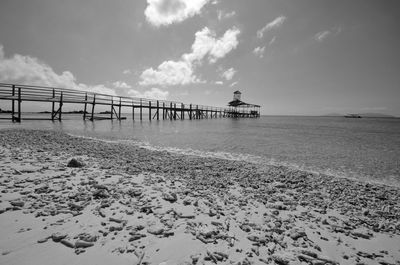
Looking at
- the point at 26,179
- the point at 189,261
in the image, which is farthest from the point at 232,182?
the point at 26,179

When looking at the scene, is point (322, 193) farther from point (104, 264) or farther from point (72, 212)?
point (72, 212)

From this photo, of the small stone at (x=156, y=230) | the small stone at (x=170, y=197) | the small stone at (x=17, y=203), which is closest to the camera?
the small stone at (x=156, y=230)

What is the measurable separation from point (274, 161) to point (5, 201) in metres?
8.43

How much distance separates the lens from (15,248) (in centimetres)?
200

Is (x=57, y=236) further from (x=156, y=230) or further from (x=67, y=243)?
(x=156, y=230)

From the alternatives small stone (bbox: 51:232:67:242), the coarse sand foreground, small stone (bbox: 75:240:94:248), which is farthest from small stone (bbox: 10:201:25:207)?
small stone (bbox: 75:240:94:248)

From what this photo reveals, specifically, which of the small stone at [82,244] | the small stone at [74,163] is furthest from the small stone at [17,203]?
the small stone at [74,163]

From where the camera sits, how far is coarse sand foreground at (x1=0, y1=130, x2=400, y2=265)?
210 centimetres

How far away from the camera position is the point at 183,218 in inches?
115

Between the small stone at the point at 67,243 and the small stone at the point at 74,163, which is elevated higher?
the small stone at the point at 74,163

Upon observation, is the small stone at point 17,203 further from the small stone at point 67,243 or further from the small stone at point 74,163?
the small stone at point 74,163

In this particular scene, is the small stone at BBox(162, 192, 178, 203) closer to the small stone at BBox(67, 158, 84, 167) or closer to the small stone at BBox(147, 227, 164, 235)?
the small stone at BBox(147, 227, 164, 235)

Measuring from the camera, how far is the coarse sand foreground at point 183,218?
2.10m

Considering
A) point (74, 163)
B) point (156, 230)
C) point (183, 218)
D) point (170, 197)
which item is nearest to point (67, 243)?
point (156, 230)
